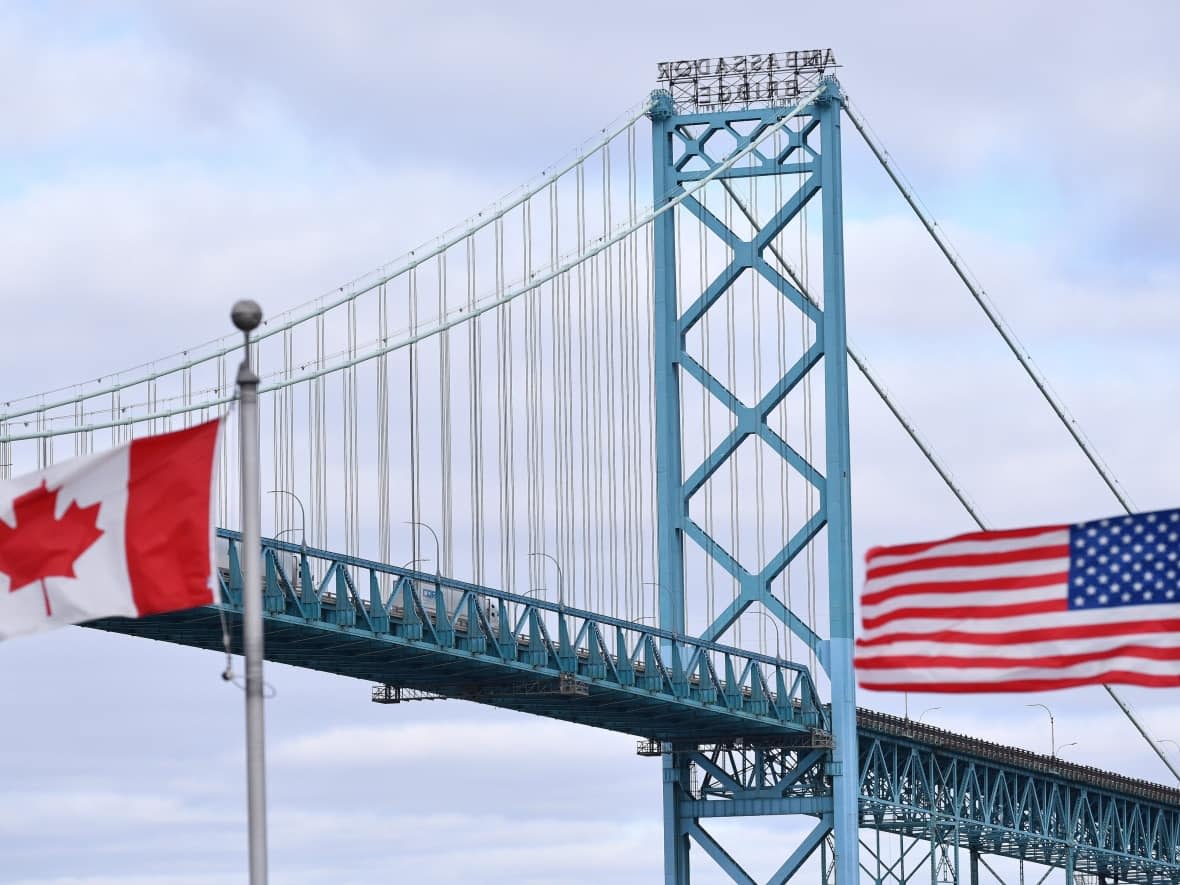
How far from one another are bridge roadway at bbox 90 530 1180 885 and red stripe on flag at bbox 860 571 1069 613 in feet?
116

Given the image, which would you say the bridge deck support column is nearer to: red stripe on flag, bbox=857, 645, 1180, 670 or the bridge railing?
the bridge railing

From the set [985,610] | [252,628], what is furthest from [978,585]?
[252,628]

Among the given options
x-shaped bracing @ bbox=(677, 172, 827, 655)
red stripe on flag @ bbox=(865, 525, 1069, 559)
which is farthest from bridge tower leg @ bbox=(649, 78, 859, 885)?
red stripe on flag @ bbox=(865, 525, 1069, 559)

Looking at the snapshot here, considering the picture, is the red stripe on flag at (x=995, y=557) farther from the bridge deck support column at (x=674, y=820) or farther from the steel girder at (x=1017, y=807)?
the steel girder at (x=1017, y=807)

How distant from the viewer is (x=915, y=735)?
9881 cm

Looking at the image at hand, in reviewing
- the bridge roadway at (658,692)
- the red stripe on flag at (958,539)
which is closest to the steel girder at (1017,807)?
the bridge roadway at (658,692)

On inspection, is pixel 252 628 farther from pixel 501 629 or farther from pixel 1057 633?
pixel 501 629

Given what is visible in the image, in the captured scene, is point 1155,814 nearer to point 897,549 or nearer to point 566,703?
point 566,703

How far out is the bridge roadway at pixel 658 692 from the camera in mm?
69562

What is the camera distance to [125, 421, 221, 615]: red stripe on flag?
28.7 meters

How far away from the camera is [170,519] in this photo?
29.0 meters

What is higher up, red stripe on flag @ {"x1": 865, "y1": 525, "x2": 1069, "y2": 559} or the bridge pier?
the bridge pier

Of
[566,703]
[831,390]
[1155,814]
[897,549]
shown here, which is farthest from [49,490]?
[1155,814]

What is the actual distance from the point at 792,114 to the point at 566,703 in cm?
1802
